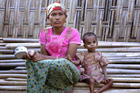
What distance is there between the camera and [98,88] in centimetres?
349

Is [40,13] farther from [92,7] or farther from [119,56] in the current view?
[119,56]

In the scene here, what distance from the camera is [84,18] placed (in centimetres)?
507

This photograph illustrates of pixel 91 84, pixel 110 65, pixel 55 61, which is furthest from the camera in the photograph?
pixel 110 65

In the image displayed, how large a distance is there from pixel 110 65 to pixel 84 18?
1.26 meters

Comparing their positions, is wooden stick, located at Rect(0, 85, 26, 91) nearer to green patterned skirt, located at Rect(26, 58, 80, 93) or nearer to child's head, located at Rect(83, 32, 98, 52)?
green patterned skirt, located at Rect(26, 58, 80, 93)

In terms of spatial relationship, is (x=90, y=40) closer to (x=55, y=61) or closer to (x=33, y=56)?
(x=55, y=61)

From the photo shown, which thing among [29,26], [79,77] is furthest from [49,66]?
[29,26]

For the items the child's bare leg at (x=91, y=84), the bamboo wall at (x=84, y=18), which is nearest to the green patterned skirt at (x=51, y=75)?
the child's bare leg at (x=91, y=84)

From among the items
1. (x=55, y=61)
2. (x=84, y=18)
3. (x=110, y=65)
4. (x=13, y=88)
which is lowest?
(x=13, y=88)

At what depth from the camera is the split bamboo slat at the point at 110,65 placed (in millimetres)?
3561

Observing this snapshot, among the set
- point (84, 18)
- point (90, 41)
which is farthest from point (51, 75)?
point (84, 18)

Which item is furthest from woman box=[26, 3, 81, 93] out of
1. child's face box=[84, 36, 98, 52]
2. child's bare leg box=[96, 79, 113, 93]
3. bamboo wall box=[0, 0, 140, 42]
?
bamboo wall box=[0, 0, 140, 42]

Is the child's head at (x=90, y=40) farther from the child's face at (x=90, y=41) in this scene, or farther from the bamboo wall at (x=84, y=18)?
the bamboo wall at (x=84, y=18)

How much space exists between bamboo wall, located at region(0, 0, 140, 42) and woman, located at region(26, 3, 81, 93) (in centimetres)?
141
